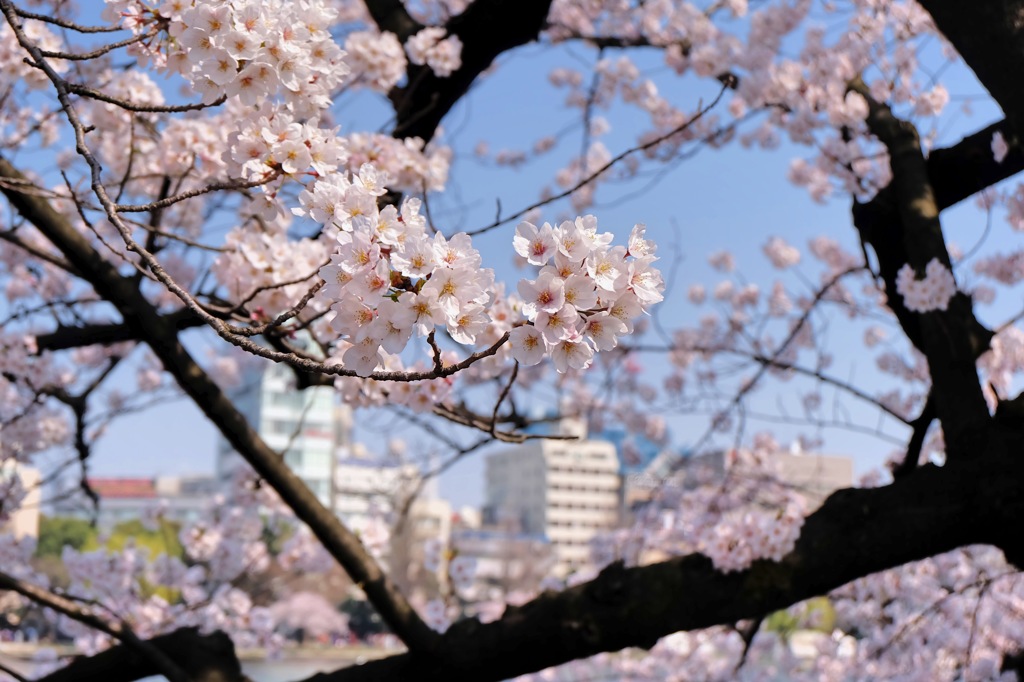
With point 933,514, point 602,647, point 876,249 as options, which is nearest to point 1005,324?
point 876,249

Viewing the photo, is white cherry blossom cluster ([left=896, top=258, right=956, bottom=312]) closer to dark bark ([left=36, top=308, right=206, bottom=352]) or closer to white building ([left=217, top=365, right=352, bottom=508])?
dark bark ([left=36, top=308, right=206, bottom=352])

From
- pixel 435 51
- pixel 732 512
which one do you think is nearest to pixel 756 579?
pixel 435 51

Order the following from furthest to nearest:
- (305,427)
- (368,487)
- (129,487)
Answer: (129,487), (305,427), (368,487)

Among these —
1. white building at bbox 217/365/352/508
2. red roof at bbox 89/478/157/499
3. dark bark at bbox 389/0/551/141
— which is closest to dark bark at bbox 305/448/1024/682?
dark bark at bbox 389/0/551/141

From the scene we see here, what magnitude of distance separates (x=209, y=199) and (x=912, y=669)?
4402 mm

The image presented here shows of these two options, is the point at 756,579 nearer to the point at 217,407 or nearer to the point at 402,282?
the point at 217,407

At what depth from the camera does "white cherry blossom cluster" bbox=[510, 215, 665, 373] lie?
102 cm

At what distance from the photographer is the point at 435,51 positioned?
307 centimetres

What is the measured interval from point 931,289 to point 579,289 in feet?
7.43

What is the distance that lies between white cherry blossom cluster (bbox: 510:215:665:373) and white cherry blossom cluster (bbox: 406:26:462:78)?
2.18m

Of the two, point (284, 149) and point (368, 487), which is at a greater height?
point (368, 487)

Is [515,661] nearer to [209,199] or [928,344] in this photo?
[928,344]

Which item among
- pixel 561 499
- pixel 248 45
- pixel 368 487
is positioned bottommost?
pixel 248 45

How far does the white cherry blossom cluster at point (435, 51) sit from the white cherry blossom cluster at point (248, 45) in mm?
1559
